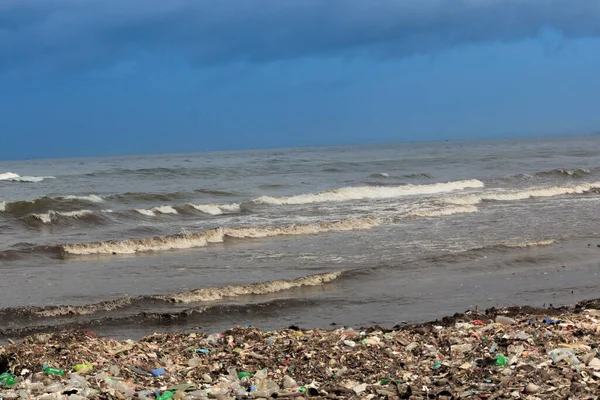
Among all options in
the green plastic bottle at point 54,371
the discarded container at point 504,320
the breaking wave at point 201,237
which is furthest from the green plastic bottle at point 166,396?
the breaking wave at point 201,237

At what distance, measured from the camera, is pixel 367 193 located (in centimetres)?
3153

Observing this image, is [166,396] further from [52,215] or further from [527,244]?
[52,215]

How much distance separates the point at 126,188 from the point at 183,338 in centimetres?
2808

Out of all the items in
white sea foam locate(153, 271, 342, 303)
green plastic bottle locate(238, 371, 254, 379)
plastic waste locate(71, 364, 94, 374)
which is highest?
plastic waste locate(71, 364, 94, 374)

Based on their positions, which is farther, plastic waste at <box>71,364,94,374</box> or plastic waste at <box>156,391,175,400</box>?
plastic waste at <box>71,364,94,374</box>

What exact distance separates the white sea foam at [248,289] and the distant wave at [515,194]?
47.9ft

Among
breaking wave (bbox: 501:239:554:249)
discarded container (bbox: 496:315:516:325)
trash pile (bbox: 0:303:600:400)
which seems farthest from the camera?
breaking wave (bbox: 501:239:554:249)

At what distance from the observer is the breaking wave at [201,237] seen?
16719 millimetres

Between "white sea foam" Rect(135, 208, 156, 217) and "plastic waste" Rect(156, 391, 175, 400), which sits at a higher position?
"white sea foam" Rect(135, 208, 156, 217)

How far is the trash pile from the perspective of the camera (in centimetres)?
572

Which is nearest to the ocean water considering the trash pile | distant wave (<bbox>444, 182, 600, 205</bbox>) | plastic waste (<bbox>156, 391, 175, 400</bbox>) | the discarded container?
distant wave (<bbox>444, 182, 600, 205</bbox>)

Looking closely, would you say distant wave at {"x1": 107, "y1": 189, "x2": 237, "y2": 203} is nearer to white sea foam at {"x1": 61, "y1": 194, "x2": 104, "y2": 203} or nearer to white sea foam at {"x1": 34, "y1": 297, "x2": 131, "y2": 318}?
white sea foam at {"x1": 61, "y1": 194, "x2": 104, "y2": 203}

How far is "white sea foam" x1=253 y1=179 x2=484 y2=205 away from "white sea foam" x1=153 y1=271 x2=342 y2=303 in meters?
15.4

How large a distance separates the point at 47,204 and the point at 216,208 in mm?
7301
